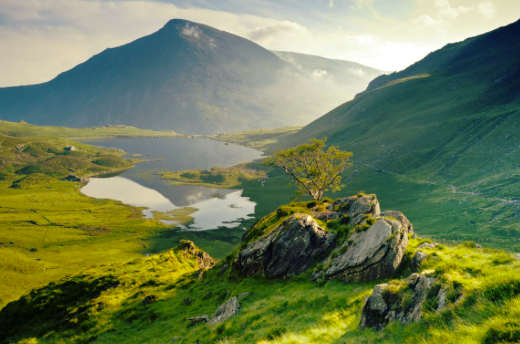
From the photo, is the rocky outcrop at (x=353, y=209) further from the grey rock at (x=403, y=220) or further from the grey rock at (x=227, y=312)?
the grey rock at (x=227, y=312)

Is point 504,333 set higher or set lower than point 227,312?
higher

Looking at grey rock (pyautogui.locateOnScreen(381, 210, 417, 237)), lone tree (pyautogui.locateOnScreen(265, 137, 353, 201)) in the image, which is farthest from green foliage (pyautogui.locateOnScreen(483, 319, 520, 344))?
lone tree (pyautogui.locateOnScreen(265, 137, 353, 201))

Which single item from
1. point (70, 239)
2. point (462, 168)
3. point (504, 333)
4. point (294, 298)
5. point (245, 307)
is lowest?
point (70, 239)

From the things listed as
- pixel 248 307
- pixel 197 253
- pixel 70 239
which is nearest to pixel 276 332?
pixel 248 307

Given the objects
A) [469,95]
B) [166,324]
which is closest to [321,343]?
[166,324]

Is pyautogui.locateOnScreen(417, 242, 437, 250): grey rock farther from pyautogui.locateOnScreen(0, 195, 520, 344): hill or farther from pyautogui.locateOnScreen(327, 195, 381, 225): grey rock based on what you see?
pyautogui.locateOnScreen(327, 195, 381, 225): grey rock

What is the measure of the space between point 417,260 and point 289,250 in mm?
16150

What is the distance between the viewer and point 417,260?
1072 inches

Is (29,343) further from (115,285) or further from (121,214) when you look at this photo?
(121,214)

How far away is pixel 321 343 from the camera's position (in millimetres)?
16703

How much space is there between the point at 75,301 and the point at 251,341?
4605 cm

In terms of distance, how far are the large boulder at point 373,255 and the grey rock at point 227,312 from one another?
10109 millimetres

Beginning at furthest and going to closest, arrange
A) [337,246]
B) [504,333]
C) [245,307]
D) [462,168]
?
[462,168] → [337,246] → [245,307] → [504,333]

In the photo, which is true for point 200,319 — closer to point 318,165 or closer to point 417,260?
point 417,260
